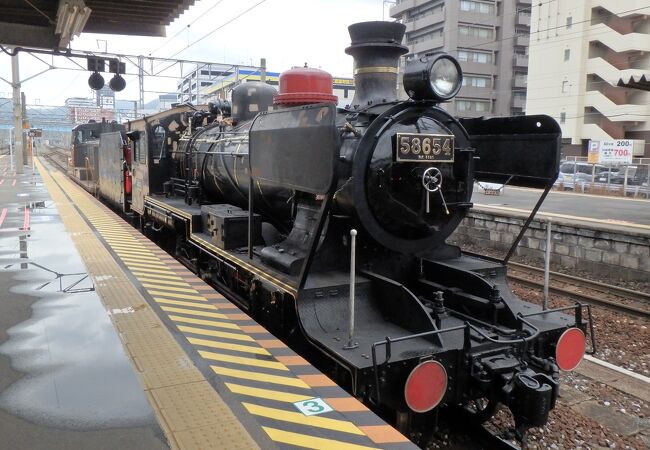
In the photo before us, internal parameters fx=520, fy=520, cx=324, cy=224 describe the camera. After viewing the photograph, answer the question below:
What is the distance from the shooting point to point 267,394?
145 inches

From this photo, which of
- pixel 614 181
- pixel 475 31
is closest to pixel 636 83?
pixel 614 181

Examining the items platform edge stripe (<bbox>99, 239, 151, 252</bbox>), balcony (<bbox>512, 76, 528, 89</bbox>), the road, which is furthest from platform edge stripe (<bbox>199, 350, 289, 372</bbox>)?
balcony (<bbox>512, 76, 528, 89</bbox>)

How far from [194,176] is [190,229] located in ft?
5.66

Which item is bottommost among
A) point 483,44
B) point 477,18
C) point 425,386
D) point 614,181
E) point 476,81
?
point 425,386

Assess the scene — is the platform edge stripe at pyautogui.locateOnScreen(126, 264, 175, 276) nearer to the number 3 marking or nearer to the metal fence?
the number 3 marking

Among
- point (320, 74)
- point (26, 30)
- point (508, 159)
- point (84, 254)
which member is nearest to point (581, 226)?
point (508, 159)

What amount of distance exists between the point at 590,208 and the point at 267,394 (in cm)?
1903

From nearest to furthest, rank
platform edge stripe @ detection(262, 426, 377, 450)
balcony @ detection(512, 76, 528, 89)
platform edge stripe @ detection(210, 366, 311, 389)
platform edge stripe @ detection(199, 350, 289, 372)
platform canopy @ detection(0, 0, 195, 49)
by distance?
1. platform edge stripe @ detection(262, 426, 377, 450)
2. platform edge stripe @ detection(210, 366, 311, 389)
3. platform edge stripe @ detection(199, 350, 289, 372)
4. platform canopy @ detection(0, 0, 195, 49)
5. balcony @ detection(512, 76, 528, 89)

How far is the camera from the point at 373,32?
17.5 feet

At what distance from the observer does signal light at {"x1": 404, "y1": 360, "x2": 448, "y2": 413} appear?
3936 mm

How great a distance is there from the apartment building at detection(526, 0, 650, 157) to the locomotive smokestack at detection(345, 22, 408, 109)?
130 feet

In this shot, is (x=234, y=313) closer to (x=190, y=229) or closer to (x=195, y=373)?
(x=195, y=373)

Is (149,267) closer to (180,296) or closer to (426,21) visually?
(180,296)

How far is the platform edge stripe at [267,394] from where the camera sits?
3.63 metres
